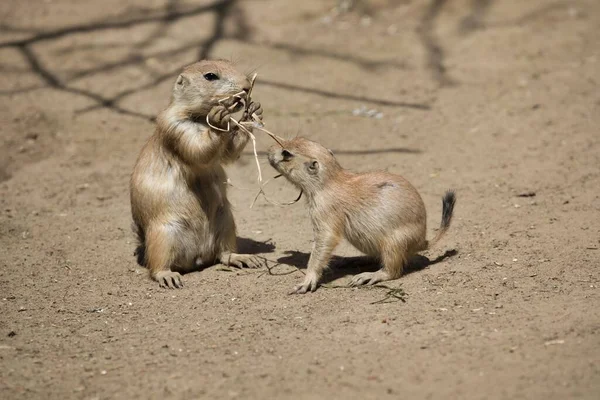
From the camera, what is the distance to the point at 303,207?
273 inches

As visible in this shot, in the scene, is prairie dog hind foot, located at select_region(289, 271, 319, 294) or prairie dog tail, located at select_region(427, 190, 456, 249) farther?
prairie dog tail, located at select_region(427, 190, 456, 249)

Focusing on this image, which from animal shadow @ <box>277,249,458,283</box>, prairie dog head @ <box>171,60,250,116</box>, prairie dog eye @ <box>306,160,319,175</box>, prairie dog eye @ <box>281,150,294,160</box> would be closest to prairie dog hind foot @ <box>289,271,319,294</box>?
animal shadow @ <box>277,249,458,283</box>

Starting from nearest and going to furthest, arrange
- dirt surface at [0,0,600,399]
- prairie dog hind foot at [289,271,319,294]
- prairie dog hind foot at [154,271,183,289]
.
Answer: dirt surface at [0,0,600,399] → prairie dog hind foot at [289,271,319,294] → prairie dog hind foot at [154,271,183,289]

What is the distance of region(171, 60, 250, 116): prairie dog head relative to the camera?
5.54 meters

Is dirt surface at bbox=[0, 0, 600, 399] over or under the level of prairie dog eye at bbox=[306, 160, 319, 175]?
under

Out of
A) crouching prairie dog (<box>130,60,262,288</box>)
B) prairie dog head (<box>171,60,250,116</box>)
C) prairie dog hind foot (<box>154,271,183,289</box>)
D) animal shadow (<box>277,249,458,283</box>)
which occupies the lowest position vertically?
prairie dog hind foot (<box>154,271,183,289</box>)

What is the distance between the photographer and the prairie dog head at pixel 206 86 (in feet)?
18.2

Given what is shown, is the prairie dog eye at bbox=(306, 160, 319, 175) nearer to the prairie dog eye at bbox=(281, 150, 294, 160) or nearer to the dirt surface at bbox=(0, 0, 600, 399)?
the prairie dog eye at bbox=(281, 150, 294, 160)

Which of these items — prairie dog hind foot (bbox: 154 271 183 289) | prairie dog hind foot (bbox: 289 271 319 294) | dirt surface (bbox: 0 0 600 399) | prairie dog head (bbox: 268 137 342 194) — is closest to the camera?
dirt surface (bbox: 0 0 600 399)

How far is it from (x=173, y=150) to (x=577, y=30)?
19.9 feet

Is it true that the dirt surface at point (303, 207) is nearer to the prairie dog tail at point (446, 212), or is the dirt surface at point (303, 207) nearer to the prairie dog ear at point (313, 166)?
the prairie dog tail at point (446, 212)

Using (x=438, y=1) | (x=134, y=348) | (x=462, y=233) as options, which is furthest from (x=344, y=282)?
(x=438, y=1)

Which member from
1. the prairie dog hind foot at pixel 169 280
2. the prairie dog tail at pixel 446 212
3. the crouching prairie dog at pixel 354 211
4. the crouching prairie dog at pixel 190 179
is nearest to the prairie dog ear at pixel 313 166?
the crouching prairie dog at pixel 354 211

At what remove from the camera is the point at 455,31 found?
9.99 metres
